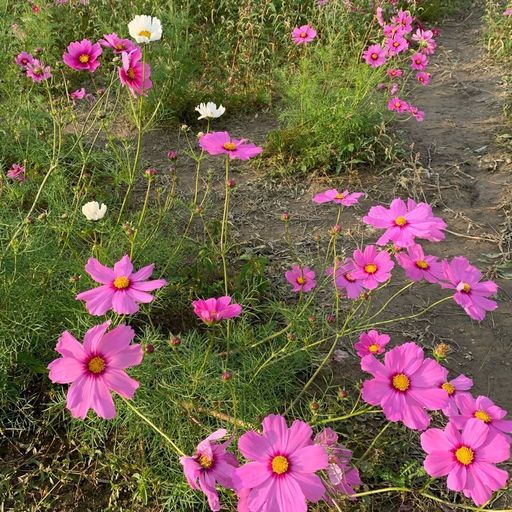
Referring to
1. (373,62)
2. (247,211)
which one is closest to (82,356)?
(247,211)

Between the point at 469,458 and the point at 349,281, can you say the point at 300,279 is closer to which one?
the point at 349,281

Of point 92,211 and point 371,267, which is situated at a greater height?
point 92,211

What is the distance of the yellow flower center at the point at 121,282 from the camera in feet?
3.92

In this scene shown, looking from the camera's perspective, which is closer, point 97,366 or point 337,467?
point 97,366

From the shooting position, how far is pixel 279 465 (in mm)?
983

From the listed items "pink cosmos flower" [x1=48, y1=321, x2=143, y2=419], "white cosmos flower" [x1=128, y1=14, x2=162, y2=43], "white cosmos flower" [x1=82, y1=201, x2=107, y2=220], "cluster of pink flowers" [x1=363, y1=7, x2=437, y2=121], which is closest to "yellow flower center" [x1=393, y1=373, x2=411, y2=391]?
"pink cosmos flower" [x1=48, y1=321, x2=143, y2=419]

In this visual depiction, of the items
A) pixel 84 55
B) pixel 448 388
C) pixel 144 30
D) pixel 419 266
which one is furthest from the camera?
pixel 84 55

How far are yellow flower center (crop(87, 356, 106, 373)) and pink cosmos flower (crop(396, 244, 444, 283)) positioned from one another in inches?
28.9

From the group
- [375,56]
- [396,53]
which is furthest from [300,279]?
[396,53]

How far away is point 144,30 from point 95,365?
3.39ft

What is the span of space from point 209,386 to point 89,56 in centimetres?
124

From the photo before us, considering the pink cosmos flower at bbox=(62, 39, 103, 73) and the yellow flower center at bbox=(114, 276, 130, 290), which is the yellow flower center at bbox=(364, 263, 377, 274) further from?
the pink cosmos flower at bbox=(62, 39, 103, 73)

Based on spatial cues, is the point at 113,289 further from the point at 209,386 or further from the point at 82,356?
the point at 209,386

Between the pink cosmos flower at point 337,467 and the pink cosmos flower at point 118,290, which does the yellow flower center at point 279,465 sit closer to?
the pink cosmos flower at point 337,467
